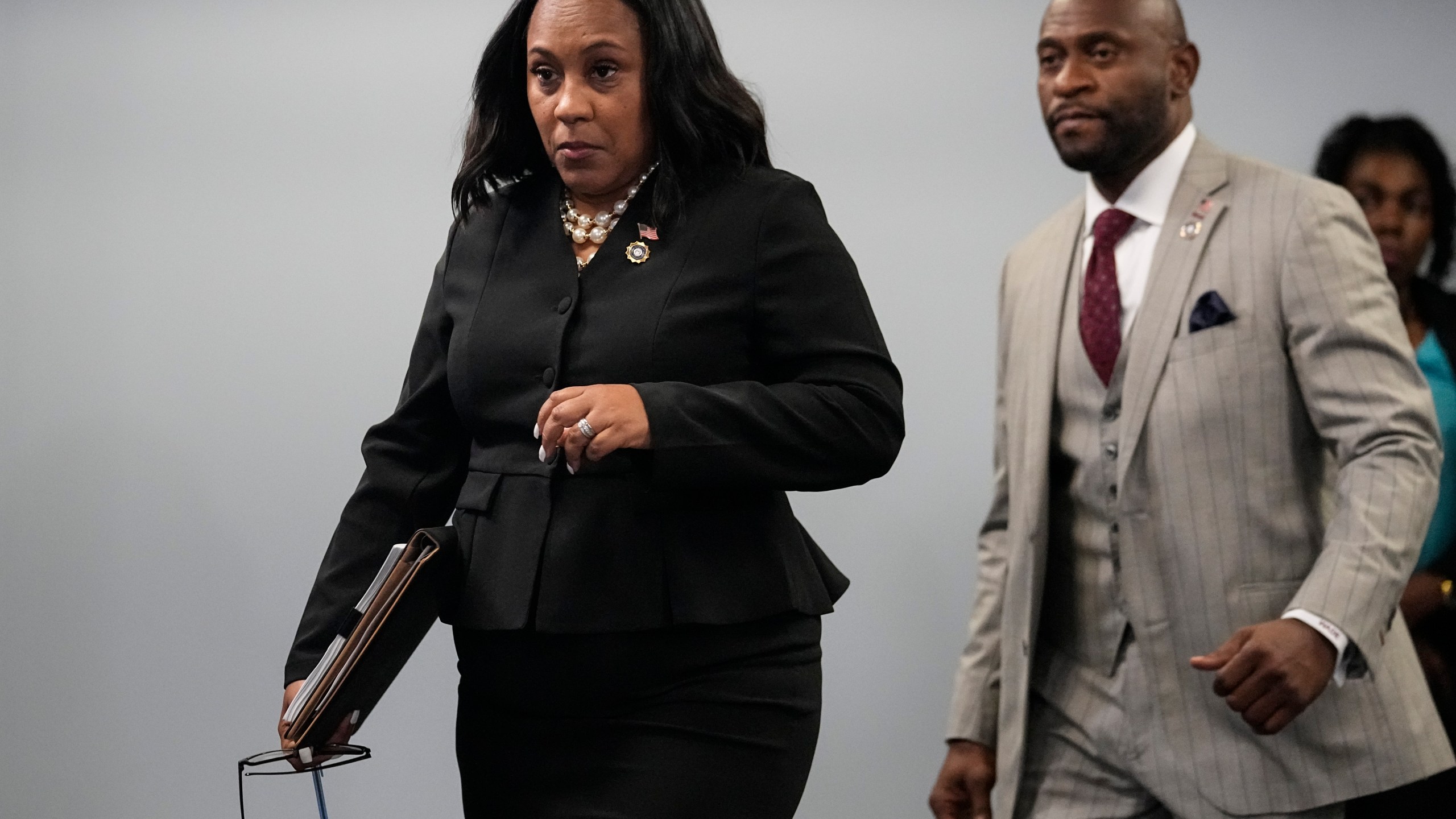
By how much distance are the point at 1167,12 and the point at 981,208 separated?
1.07 m

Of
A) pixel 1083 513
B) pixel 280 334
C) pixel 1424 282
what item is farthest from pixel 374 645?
pixel 1424 282

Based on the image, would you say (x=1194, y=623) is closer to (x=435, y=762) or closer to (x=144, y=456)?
(x=435, y=762)

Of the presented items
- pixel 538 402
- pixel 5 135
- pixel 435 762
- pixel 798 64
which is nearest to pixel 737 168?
pixel 538 402

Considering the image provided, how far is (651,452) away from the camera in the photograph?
1.40 meters

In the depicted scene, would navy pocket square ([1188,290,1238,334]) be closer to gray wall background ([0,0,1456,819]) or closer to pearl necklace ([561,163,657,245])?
pearl necklace ([561,163,657,245])

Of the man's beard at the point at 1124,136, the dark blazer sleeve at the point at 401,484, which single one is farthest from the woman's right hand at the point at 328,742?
the man's beard at the point at 1124,136

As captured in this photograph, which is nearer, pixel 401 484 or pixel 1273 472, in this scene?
pixel 401 484

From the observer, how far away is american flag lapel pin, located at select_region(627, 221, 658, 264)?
1.58 metres

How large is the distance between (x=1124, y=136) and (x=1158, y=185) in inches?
3.5

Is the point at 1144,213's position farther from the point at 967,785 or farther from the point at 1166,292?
the point at 967,785

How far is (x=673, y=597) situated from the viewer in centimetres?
149

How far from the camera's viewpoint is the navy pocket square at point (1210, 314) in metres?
1.91

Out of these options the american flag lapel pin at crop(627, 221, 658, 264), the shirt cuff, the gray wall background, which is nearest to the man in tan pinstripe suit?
the shirt cuff

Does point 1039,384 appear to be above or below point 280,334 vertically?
below
